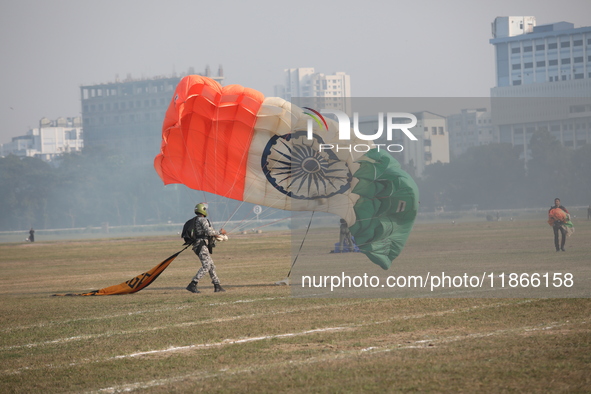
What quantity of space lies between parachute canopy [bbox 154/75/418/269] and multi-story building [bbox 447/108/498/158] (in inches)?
58.2

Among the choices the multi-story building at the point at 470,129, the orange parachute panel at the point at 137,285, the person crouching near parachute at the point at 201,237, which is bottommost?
the orange parachute panel at the point at 137,285

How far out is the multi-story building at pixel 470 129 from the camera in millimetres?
15773

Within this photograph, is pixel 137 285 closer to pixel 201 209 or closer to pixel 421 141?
pixel 201 209

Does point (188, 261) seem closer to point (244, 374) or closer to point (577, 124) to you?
point (577, 124)

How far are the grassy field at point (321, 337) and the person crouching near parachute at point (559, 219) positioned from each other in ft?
0.86

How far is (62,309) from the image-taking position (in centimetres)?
1552

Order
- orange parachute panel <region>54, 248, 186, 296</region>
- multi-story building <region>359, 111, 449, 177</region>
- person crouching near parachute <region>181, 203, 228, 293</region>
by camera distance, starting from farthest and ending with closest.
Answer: orange parachute panel <region>54, 248, 186, 296</region> < person crouching near parachute <region>181, 203, 228, 293</region> < multi-story building <region>359, 111, 449, 177</region>

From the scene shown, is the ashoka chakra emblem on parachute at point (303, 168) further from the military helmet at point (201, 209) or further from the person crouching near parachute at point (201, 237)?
the person crouching near parachute at point (201, 237)

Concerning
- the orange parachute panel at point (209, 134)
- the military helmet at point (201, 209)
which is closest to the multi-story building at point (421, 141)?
the orange parachute panel at point (209, 134)

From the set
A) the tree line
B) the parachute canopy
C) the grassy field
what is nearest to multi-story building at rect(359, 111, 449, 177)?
the parachute canopy

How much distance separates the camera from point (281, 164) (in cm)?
1947

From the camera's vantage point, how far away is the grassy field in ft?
27.8

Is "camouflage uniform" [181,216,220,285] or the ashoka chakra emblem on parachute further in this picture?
the ashoka chakra emblem on parachute

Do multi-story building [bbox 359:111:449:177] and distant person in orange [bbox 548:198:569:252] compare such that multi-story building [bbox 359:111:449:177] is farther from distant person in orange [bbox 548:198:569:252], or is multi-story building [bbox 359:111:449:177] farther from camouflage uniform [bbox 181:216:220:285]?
camouflage uniform [bbox 181:216:220:285]
